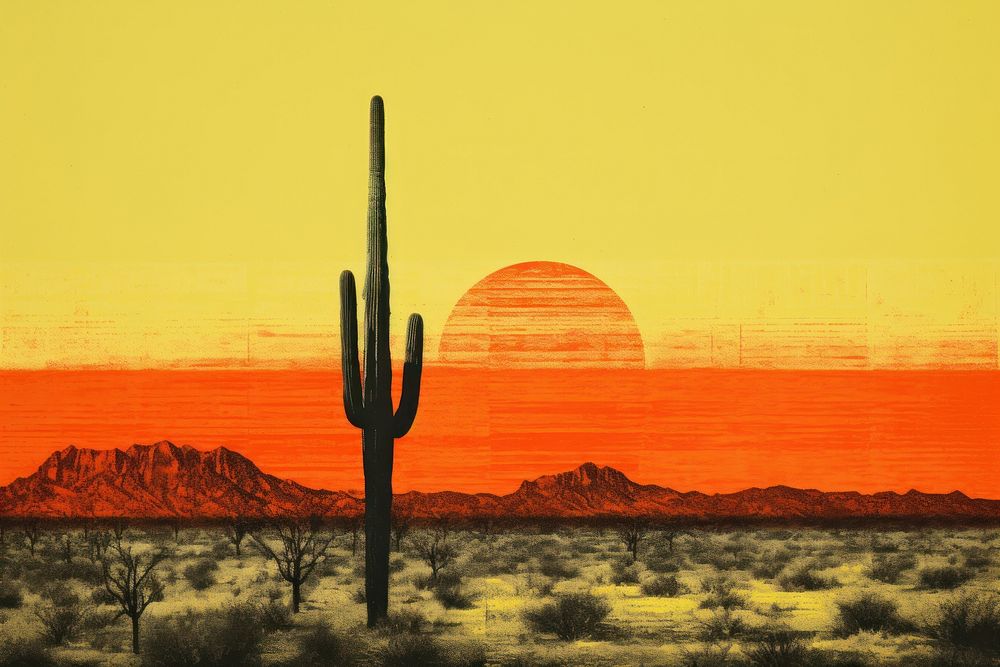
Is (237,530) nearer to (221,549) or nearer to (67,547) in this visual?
(221,549)

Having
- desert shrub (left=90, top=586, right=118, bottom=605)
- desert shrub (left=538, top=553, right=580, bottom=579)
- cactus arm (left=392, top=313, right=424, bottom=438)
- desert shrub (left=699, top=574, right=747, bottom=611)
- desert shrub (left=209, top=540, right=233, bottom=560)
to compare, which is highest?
cactus arm (left=392, top=313, right=424, bottom=438)

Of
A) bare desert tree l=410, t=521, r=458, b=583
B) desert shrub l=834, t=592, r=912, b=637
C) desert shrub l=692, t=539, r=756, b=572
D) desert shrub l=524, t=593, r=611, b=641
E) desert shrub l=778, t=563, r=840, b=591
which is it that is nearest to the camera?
desert shrub l=524, t=593, r=611, b=641

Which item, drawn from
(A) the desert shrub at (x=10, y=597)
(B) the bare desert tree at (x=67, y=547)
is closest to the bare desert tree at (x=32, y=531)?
(B) the bare desert tree at (x=67, y=547)

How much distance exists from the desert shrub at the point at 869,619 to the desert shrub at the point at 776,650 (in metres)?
1.03

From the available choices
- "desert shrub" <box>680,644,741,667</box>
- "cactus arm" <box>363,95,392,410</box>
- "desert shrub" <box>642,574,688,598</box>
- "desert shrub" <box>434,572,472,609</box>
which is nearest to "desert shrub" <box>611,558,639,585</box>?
"desert shrub" <box>642,574,688,598</box>

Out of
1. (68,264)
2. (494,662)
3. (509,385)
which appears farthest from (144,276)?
(494,662)

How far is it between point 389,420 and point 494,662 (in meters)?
3.35

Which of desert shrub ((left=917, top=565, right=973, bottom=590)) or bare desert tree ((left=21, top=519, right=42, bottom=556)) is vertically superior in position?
bare desert tree ((left=21, top=519, right=42, bottom=556))

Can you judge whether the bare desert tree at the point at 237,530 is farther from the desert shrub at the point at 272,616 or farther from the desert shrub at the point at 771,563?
the desert shrub at the point at 771,563

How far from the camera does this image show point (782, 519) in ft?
64.0

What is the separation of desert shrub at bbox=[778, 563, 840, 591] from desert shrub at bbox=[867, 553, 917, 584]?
987 mm

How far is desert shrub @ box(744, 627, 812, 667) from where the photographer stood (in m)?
13.2

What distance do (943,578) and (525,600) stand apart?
296 inches

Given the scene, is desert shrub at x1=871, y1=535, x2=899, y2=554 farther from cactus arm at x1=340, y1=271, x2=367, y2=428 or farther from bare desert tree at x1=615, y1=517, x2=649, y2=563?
cactus arm at x1=340, y1=271, x2=367, y2=428
